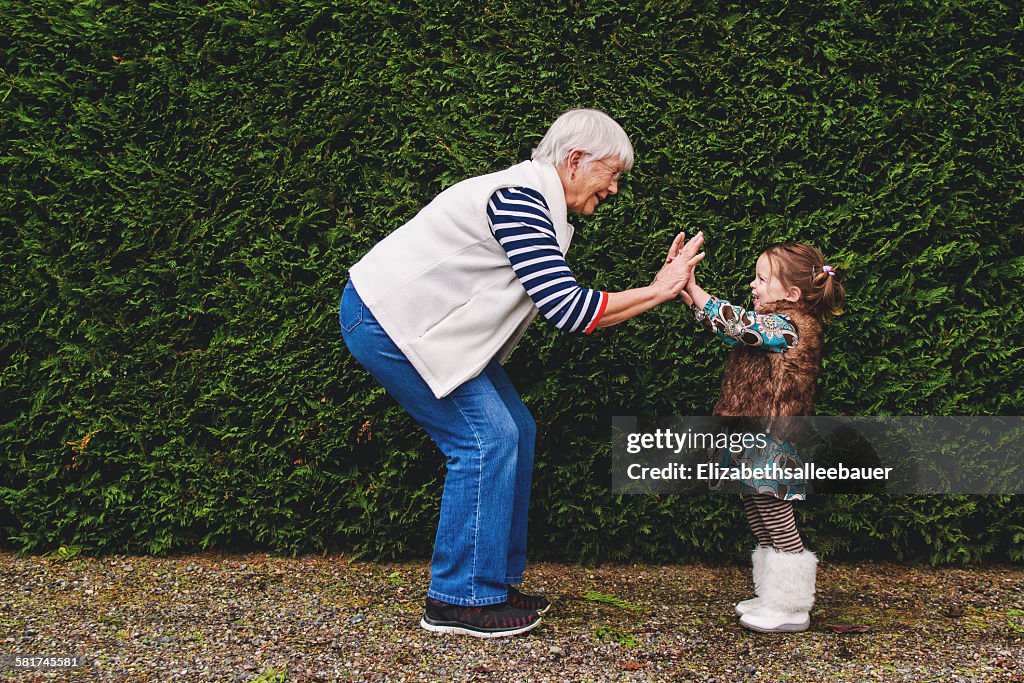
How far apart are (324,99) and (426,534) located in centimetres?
196

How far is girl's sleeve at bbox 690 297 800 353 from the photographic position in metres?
3.05

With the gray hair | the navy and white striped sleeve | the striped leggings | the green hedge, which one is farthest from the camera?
the green hedge

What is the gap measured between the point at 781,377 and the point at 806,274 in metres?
0.38

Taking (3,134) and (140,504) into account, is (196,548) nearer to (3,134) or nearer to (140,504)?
(140,504)

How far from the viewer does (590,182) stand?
3.11 m

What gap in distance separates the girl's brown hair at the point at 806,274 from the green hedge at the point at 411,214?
0.62 m

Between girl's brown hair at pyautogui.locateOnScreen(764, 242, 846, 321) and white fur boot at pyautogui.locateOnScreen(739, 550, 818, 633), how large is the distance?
2.82ft

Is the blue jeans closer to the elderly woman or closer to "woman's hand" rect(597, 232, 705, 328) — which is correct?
the elderly woman

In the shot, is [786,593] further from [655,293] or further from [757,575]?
[655,293]

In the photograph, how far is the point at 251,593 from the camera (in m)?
3.74

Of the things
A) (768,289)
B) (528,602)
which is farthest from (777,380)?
(528,602)

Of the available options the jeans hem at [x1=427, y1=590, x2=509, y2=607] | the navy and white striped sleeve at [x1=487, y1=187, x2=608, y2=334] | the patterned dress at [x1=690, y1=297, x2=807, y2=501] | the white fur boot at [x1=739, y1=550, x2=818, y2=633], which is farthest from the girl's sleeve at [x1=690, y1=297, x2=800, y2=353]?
the jeans hem at [x1=427, y1=590, x2=509, y2=607]

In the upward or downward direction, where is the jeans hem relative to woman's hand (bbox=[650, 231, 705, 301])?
downward

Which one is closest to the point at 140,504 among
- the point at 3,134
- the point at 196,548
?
the point at 196,548
